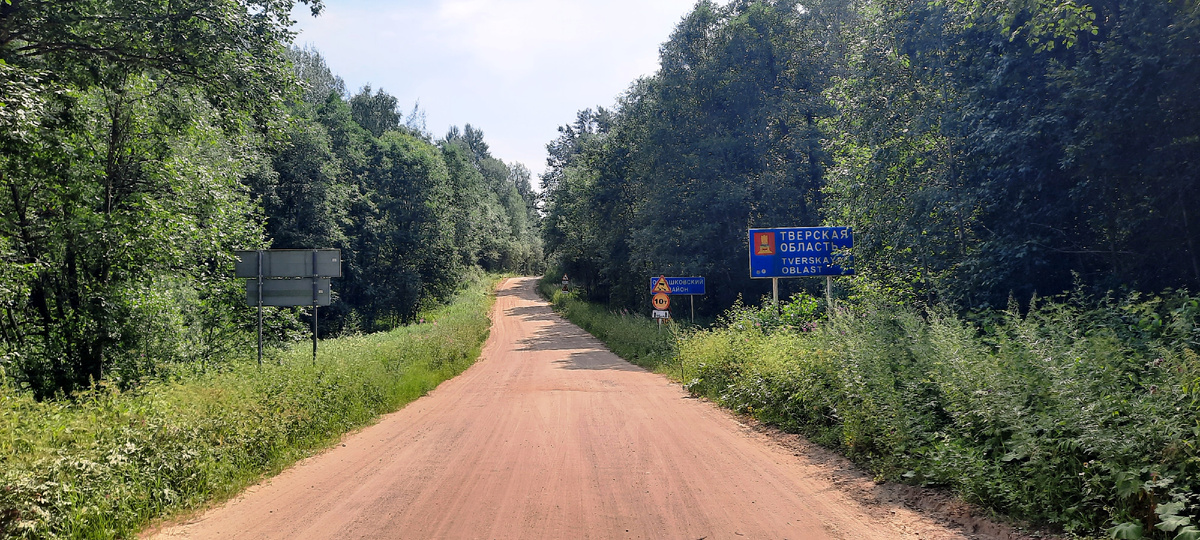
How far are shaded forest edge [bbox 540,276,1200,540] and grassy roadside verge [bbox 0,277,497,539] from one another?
24.0 feet

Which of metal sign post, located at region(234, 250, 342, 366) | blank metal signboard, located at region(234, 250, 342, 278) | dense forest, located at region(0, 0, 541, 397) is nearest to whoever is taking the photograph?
dense forest, located at region(0, 0, 541, 397)

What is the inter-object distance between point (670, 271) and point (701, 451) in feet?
78.5

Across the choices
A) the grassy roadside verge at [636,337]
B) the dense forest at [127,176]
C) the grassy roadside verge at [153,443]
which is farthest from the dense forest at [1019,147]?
the dense forest at [127,176]

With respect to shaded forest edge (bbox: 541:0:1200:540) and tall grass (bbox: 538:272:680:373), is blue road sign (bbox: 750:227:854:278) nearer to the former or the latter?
shaded forest edge (bbox: 541:0:1200:540)

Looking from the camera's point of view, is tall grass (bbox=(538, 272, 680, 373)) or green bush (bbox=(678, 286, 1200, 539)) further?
tall grass (bbox=(538, 272, 680, 373))

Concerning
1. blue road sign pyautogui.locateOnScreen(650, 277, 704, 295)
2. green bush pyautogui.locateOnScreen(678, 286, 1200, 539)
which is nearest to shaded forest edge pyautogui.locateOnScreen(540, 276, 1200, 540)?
green bush pyautogui.locateOnScreen(678, 286, 1200, 539)

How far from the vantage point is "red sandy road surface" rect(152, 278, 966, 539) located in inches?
226

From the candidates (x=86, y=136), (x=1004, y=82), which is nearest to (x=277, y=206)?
(x=86, y=136)

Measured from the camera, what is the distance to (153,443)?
6680 millimetres

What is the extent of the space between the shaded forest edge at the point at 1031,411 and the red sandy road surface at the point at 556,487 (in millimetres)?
754

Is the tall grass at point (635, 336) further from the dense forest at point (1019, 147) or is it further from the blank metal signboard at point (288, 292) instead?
the blank metal signboard at point (288, 292)

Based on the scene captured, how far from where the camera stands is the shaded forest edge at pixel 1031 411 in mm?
4844

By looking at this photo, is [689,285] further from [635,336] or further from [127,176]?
[127,176]

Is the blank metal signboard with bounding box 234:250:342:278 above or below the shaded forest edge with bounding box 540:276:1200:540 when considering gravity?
above
